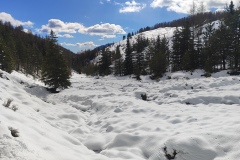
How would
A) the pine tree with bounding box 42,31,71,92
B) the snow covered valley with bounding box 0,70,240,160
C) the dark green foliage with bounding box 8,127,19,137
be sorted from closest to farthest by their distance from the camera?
the dark green foliage with bounding box 8,127,19,137, the snow covered valley with bounding box 0,70,240,160, the pine tree with bounding box 42,31,71,92

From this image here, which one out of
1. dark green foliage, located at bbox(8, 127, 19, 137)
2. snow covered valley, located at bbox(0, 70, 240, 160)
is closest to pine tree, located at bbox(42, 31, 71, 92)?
snow covered valley, located at bbox(0, 70, 240, 160)

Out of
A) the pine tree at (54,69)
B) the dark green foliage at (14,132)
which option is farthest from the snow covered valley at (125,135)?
the pine tree at (54,69)

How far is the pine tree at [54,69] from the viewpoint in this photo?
2813 cm

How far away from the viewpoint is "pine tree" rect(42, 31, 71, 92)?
28.1 metres

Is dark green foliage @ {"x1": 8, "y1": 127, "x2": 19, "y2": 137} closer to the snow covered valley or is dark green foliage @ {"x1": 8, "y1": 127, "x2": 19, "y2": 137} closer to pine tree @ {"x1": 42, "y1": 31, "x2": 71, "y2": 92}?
the snow covered valley

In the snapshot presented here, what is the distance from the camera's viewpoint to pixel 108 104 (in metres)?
15.5

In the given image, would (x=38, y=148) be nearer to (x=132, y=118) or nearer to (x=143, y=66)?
(x=132, y=118)

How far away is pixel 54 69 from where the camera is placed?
1120 inches

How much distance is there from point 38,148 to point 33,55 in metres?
79.2

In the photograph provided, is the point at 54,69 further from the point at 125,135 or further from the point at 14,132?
the point at 14,132

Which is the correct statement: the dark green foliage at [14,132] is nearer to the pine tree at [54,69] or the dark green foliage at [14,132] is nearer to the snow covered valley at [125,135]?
the snow covered valley at [125,135]

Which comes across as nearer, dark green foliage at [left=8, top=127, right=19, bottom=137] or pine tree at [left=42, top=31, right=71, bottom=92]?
dark green foliage at [left=8, top=127, right=19, bottom=137]

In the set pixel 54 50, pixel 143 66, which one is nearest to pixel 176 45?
pixel 143 66

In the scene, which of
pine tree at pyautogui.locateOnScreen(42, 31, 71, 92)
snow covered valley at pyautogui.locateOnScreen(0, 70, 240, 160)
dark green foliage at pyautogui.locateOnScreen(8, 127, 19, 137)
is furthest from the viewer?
pine tree at pyautogui.locateOnScreen(42, 31, 71, 92)
